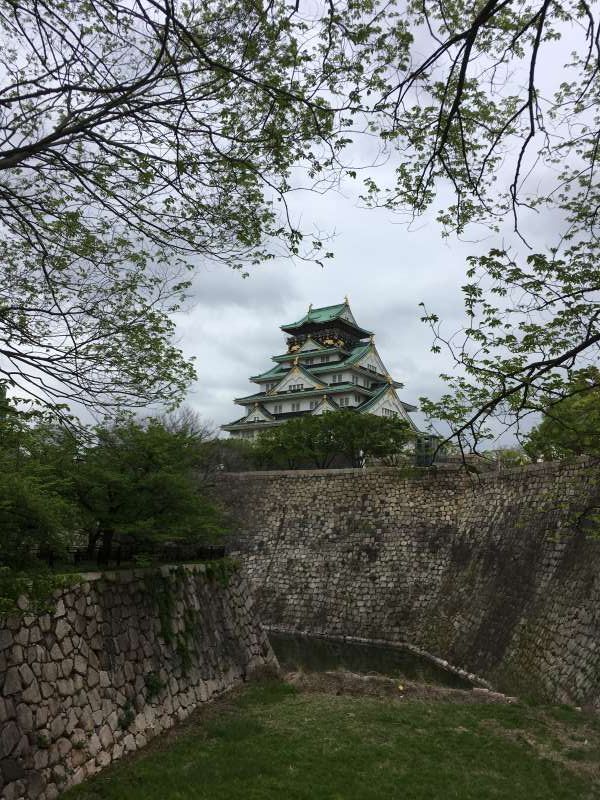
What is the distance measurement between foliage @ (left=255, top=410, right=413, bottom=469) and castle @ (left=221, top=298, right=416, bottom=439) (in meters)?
5.30

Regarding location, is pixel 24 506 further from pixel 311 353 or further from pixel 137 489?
pixel 311 353

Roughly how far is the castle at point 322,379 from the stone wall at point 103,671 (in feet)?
82.2

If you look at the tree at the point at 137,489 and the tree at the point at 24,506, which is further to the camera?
the tree at the point at 137,489

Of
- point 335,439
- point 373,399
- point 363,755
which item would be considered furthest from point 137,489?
point 373,399

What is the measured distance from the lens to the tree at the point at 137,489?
27.5 feet

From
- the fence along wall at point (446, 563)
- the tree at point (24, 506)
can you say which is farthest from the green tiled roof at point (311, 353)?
the tree at point (24, 506)

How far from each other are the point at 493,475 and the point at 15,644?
14.0 meters

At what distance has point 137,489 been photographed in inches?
348

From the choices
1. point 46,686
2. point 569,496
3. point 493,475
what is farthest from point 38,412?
point 493,475

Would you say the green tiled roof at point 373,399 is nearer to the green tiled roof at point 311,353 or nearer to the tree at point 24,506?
the green tiled roof at point 311,353

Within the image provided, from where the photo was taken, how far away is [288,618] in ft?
63.5

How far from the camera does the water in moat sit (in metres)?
13.1

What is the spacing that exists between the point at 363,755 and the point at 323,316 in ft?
116

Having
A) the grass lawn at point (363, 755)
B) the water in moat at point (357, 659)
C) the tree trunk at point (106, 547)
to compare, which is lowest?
the water in moat at point (357, 659)
